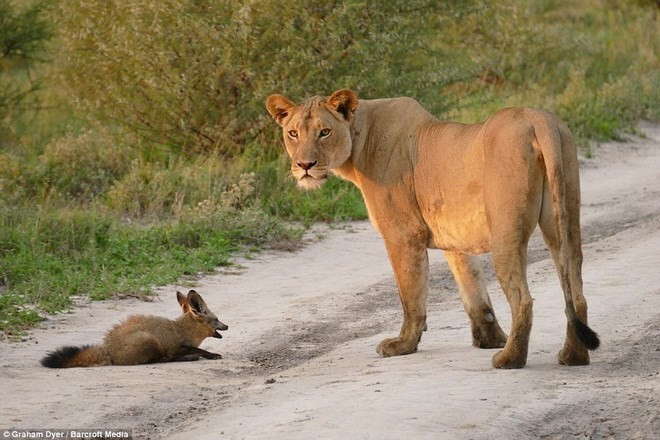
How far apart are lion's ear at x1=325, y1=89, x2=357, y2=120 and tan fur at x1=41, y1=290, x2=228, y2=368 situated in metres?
1.52

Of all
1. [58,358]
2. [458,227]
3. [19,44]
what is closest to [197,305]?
[58,358]

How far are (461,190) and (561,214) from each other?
730 millimetres

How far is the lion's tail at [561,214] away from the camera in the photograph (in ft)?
20.9

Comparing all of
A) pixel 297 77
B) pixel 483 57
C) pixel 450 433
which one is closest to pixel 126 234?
pixel 297 77

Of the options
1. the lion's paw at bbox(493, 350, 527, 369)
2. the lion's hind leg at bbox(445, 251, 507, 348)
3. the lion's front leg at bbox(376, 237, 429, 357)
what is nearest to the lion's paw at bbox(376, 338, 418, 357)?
the lion's front leg at bbox(376, 237, 429, 357)

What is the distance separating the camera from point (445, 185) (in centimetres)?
713

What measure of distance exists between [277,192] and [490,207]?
250 inches

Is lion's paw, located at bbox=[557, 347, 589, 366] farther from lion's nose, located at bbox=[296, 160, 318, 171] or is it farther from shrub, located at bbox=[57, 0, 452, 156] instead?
shrub, located at bbox=[57, 0, 452, 156]

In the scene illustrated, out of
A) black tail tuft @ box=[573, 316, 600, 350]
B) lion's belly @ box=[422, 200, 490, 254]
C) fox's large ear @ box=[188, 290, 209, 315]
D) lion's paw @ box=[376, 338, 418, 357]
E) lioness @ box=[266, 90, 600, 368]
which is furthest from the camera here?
fox's large ear @ box=[188, 290, 209, 315]

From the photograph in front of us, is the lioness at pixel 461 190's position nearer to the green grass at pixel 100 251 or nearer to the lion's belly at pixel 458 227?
the lion's belly at pixel 458 227

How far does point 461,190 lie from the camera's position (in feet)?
23.0

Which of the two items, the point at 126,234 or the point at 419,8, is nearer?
the point at 126,234

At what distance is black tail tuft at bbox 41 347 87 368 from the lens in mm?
7152

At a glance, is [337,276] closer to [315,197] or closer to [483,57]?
[315,197]
